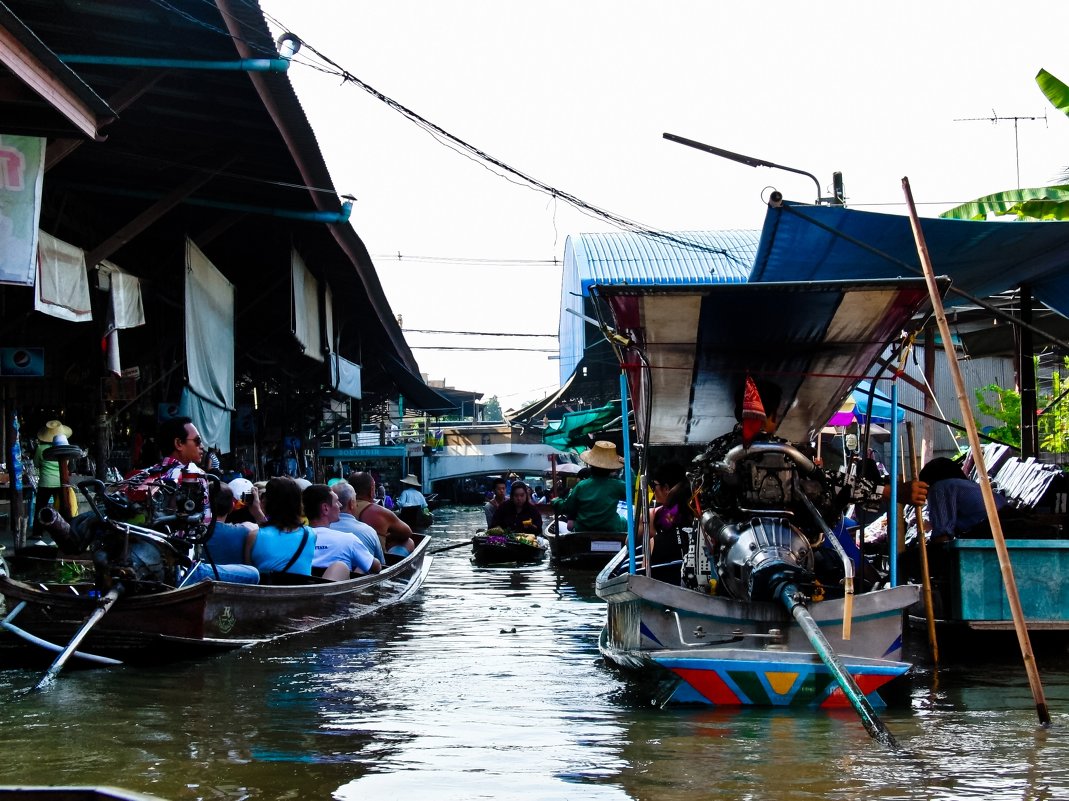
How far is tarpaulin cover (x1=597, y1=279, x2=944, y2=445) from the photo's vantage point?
226 inches

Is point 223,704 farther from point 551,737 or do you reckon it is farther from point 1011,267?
point 1011,267

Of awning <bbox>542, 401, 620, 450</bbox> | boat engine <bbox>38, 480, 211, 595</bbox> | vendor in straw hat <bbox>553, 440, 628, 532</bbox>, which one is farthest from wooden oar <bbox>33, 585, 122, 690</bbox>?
awning <bbox>542, 401, 620, 450</bbox>

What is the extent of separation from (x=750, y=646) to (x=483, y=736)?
56.2 inches

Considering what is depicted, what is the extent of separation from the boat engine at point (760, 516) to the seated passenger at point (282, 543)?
3.37 m

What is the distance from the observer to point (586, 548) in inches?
566

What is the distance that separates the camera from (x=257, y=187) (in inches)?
462

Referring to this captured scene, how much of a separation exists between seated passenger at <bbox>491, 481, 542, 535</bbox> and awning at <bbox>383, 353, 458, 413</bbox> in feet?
24.3

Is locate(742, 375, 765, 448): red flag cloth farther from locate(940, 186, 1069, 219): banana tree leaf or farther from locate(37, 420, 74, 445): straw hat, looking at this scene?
locate(37, 420, 74, 445): straw hat

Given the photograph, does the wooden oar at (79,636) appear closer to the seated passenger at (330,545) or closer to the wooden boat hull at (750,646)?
the seated passenger at (330,545)

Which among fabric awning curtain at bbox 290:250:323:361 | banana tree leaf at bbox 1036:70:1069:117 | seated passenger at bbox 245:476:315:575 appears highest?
banana tree leaf at bbox 1036:70:1069:117

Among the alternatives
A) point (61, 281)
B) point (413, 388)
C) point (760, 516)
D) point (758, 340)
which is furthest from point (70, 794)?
point (413, 388)

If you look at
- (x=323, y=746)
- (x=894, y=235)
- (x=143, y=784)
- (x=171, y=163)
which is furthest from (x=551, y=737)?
(x=171, y=163)

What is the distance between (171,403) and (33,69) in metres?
8.21

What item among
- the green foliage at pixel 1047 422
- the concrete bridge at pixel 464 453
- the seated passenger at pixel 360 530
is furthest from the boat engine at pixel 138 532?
the concrete bridge at pixel 464 453
